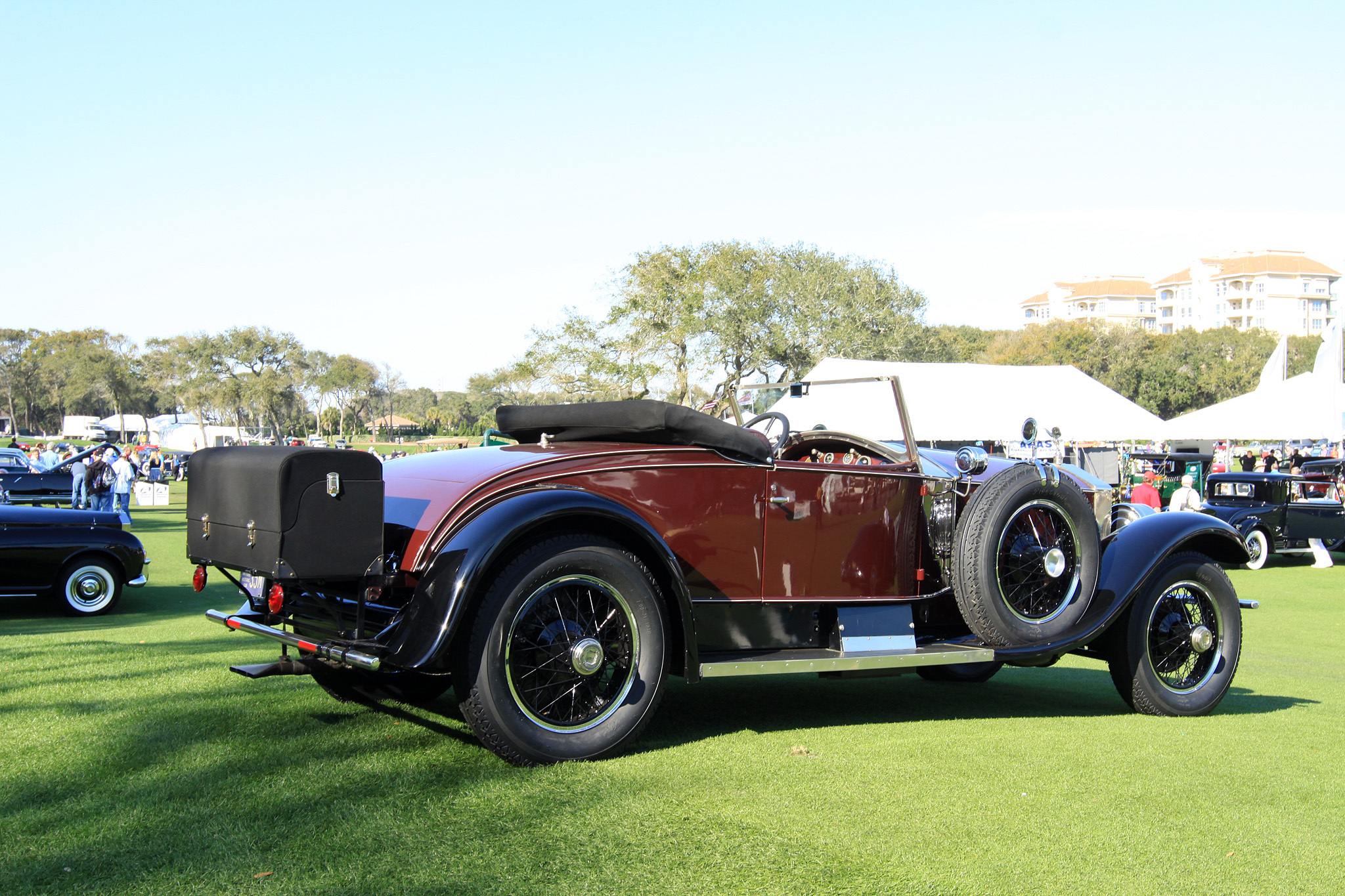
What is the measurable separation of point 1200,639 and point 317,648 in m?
4.82

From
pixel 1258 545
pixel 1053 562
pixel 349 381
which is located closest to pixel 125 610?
pixel 1053 562

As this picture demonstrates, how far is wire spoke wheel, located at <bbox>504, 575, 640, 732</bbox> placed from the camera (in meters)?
4.00

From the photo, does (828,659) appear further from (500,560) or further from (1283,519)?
(1283,519)

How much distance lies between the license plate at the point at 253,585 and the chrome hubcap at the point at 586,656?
61.7 inches

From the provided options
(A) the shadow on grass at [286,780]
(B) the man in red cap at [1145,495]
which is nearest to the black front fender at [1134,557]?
(A) the shadow on grass at [286,780]

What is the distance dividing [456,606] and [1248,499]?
18.3 m

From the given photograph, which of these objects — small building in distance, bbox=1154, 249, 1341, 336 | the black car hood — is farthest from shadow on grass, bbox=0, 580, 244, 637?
small building in distance, bbox=1154, 249, 1341, 336

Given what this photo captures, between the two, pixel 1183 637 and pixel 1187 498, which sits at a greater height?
pixel 1187 498

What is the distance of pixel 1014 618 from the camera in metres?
5.06

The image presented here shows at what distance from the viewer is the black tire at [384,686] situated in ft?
15.8

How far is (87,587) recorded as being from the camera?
9422 millimetres

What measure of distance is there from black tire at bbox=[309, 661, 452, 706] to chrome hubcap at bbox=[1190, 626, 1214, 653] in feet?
13.8

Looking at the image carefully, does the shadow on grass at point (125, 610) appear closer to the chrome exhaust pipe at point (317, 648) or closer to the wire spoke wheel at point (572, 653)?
the chrome exhaust pipe at point (317, 648)

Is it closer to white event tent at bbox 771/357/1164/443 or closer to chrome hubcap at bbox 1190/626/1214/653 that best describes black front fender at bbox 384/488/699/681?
chrome hubcap at bbox 1190/626/1214/653
